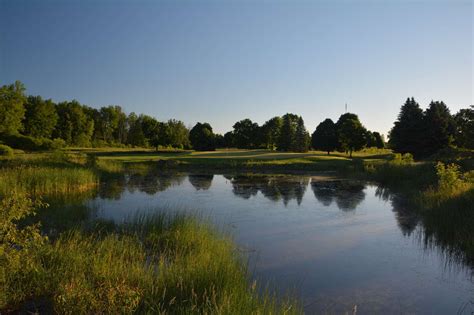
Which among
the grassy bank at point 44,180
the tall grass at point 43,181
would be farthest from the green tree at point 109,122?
the tall grass at point 43,181

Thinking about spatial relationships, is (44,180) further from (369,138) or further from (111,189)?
(369,138)

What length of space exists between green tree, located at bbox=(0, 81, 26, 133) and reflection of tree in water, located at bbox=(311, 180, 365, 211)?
4935 cm

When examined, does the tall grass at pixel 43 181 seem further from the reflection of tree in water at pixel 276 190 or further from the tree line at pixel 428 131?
the tree line at pixel 428 131

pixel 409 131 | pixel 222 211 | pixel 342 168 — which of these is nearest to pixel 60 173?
pixel 222 211

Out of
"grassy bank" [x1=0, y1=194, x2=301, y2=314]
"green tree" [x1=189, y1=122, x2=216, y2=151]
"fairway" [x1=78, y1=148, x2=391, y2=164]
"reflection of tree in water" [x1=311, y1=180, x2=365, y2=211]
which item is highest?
"green tree" [x1=189, y1=122, x2=216, y2=151]

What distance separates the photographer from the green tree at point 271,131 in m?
76.6

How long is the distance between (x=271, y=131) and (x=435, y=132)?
35.9m

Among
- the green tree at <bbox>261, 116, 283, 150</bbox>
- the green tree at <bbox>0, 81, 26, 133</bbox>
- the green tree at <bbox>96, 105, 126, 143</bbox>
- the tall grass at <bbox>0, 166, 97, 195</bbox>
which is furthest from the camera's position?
the green tree at <bbox>96, 105, 126, 143</bbox>

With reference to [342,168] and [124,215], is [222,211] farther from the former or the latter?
[342,168]

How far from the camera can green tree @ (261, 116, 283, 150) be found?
76625 mm

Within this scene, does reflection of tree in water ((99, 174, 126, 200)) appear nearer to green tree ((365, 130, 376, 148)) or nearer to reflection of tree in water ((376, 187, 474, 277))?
reflection of tree in water ((376, 187, 474, 277))

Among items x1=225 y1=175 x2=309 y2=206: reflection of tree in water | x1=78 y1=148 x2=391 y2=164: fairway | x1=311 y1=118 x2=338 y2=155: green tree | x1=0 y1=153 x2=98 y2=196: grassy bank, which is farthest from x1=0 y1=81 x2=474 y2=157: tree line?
x1=0 y1=153 x2=98 y2=196: grassy bank

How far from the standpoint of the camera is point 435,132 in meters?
46.3

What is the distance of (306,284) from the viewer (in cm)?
746
